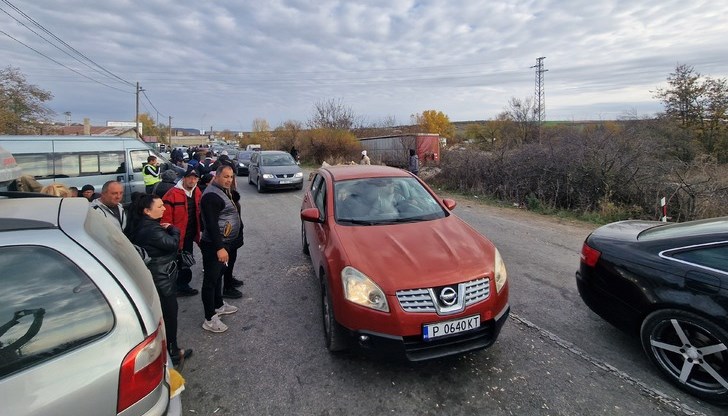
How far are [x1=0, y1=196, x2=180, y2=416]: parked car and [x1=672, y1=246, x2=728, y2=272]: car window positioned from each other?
146 inches

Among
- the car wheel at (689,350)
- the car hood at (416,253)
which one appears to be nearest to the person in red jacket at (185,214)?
the car hood at (416,253)

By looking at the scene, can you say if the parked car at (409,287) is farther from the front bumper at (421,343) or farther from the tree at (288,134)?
the tree at (288,134)

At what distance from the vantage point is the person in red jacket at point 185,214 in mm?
4363

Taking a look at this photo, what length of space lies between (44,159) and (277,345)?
334 inches

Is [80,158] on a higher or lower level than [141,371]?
higher

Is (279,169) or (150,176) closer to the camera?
(150,176)

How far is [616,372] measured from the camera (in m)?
3.00

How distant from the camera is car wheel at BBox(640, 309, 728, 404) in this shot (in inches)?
102

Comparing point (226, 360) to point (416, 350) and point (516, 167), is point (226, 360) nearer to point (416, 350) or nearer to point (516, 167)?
point (416, 350)

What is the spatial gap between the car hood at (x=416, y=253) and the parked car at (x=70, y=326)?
1605 millimetres

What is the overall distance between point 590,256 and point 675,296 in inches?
32.0

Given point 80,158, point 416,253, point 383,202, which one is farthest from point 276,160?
point 416,253

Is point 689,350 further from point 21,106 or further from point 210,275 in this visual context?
point 21,106

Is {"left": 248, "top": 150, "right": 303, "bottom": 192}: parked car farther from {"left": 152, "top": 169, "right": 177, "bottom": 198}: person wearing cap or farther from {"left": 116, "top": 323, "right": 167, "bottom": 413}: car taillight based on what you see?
Answer: {"left": 116, "top": 323, "right": 167, "bottom": 413}: car taillight
